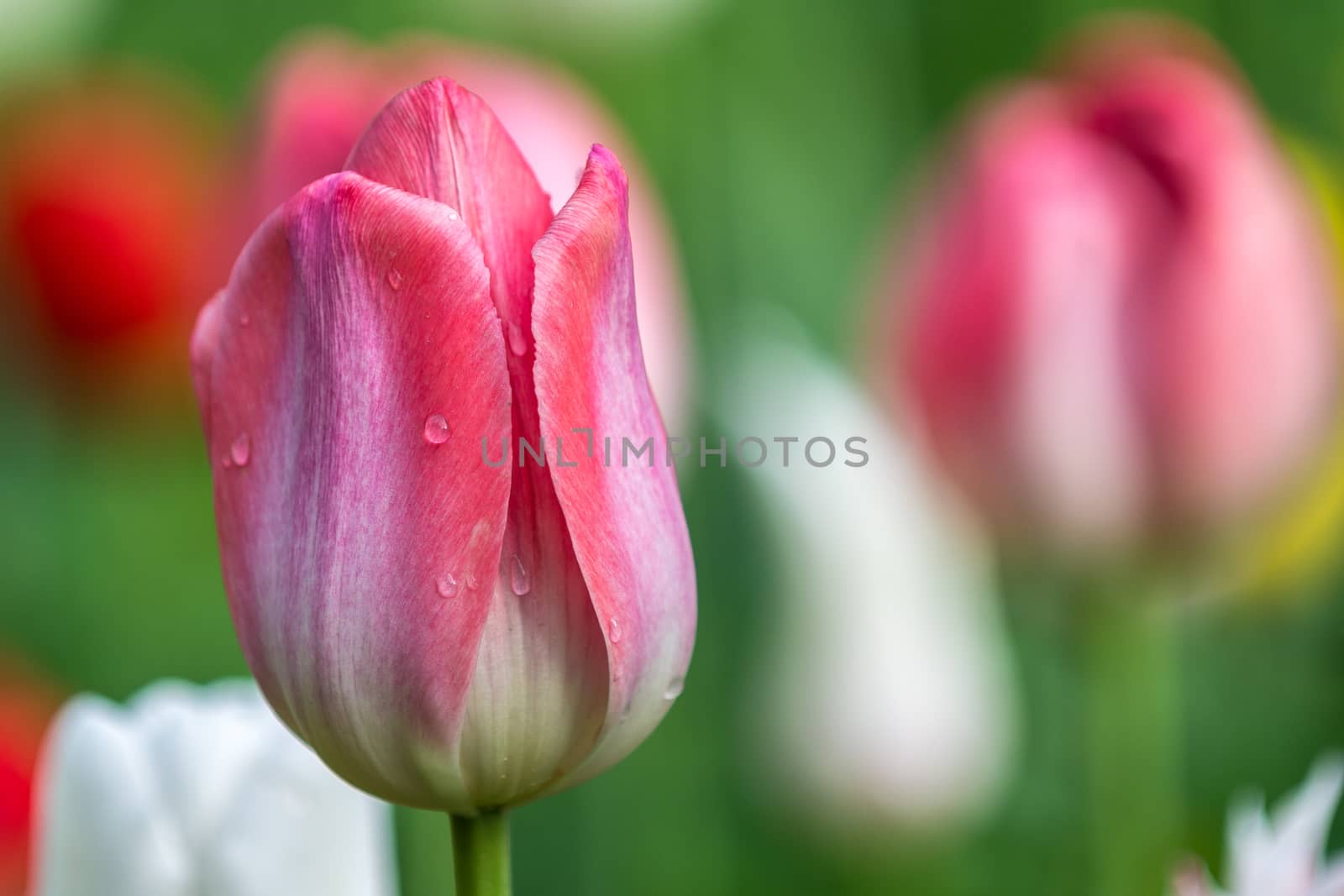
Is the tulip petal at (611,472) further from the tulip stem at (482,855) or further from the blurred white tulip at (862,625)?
the blurred white tulip at (862,625)

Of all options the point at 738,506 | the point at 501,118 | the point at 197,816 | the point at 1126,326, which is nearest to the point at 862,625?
the point at 738,506

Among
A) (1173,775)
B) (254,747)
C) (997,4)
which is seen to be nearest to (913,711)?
(1173,775)

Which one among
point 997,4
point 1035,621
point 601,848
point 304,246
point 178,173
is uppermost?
point 997,4

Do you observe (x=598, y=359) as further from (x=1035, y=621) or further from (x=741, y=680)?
(x=1035, y=621)

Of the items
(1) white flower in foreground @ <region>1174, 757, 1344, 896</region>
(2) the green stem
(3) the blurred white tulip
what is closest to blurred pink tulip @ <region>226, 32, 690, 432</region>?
(3) the blurred white tulip

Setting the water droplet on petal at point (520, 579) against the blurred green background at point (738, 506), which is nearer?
the water droplet on petal at point (520, 579)

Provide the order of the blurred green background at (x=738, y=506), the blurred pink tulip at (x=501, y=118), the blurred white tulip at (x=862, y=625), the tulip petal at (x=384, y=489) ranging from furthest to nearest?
the blurred green background at (x=738, y=506) < the blurred white tulip at (x=862, y=625) < the blurred pink tulip at (x=501, y=118) < the tulip petal at (x=384, y=489)

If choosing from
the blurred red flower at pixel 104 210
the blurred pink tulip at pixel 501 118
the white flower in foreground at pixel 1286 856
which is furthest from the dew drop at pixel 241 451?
the blurred red flower at pixel 104 210
